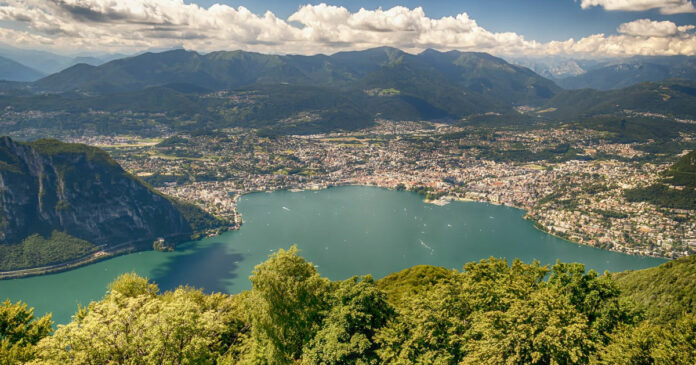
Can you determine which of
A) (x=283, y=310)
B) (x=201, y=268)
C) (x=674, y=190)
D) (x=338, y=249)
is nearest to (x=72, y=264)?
(x=201, y=268)

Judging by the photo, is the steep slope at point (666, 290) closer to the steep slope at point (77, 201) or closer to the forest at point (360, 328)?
the forest at point (360, 328)

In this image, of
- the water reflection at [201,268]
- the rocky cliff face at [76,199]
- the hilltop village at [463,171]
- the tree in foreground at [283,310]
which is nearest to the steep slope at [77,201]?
the rocky cliff face at [76,199]

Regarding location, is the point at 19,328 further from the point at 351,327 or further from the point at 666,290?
the point at 666,290

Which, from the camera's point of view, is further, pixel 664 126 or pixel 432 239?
pixel 664 126

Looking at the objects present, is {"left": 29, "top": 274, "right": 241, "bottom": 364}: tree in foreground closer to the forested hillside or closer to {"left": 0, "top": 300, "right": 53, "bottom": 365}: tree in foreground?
{"left": 0, "top": 300, "right": 53, "bottom": 365}: tree in foreground

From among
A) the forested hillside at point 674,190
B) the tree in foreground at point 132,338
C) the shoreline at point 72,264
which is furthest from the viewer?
the forested hillside at point 674,190

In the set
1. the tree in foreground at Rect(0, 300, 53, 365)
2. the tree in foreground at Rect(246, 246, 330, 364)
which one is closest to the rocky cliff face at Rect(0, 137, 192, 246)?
the tree in foreground at Rect(0, 300, 53, 365)

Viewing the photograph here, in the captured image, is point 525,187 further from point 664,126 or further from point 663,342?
point 664,126

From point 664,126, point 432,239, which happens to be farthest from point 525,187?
point 664,126
